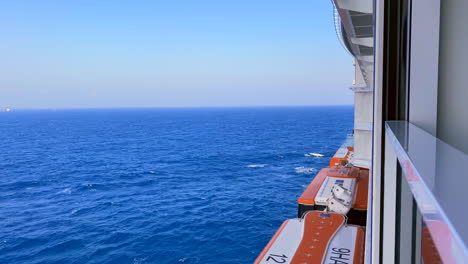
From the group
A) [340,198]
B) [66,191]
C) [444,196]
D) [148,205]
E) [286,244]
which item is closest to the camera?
[444,196]

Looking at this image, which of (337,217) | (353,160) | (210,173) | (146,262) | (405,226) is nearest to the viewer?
(405,226)

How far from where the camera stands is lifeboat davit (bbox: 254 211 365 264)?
23.2 ft

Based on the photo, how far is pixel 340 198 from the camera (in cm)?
1062

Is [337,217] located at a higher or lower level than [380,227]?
lower

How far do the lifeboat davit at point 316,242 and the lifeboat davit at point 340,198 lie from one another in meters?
1.25

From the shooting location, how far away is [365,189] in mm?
12180

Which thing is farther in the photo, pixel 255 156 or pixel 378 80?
pixel 255 156

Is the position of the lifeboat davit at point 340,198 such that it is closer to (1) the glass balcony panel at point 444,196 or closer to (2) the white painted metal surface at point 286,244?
(2) the white painted metal surface at point 286,244

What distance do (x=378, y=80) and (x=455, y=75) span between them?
→ 99 cm

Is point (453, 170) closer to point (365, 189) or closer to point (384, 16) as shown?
point (384, 16)

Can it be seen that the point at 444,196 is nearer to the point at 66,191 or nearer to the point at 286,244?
the point at 286,244

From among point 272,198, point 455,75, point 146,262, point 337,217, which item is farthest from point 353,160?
point 455,75

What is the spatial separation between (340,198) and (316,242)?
3.22 metres

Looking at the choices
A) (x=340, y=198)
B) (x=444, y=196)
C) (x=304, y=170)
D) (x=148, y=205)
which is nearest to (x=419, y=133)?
(x=444, y=196)
